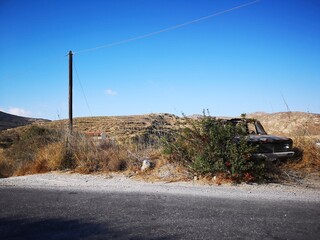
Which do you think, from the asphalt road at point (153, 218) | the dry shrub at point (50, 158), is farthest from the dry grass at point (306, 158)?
the dry shrub at point (50, 158)

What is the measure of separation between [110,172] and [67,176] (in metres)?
1.45

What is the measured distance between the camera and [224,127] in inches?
335

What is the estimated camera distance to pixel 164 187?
7.38 meters

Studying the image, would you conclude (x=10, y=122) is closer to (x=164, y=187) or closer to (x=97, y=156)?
(x=97, y=156)

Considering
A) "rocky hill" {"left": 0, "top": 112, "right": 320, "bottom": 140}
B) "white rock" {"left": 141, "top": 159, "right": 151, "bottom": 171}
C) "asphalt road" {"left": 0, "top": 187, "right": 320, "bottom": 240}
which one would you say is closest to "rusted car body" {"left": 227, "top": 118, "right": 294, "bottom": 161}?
"rocky hill" {"left": 0, "top": 112, "right": 320, "bottom": 140}

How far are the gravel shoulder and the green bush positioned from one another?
0.51 m

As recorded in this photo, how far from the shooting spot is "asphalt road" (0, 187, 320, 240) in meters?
3.96

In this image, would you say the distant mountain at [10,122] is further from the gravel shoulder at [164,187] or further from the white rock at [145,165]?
the white rock at [145,165]

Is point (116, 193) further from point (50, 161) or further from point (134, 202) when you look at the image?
point (50, 161)

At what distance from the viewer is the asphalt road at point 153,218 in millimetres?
3961

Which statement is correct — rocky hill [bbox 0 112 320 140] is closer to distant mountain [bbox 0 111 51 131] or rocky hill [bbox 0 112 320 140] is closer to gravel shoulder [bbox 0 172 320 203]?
gravel shoulder [bbox 0 172 320 203]

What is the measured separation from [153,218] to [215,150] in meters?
3.98

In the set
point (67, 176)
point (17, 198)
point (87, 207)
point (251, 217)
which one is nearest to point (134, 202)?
point (87, 207)

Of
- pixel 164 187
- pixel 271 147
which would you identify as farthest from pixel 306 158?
pixel 164 187
